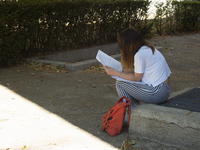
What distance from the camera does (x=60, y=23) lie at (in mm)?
8484

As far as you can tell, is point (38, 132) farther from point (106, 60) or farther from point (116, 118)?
point (106, 60)

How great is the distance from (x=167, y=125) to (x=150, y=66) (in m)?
0.80

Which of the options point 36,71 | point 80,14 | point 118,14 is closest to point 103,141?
point 36,71

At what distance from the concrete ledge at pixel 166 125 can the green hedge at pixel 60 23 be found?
14.8ft

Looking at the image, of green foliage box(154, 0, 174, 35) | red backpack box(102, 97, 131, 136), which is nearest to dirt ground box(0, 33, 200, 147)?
red backpack box(102, 97, 131, 136)

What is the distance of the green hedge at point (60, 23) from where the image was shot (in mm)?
7359

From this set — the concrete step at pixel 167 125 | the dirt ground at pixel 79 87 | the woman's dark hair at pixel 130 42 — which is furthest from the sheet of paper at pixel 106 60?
the dirt ground at pixel 79 87

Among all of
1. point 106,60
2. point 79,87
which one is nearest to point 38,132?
point 106,60

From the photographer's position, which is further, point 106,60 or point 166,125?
point 106,60

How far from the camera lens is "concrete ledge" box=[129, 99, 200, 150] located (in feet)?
11.1

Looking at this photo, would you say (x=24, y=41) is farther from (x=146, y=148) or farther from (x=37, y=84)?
(x=146, y=148)

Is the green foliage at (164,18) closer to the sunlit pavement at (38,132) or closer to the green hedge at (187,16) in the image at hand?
the green hedge at (187,16)

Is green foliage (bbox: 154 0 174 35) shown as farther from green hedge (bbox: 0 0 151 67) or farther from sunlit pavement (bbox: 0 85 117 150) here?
sunlit pavement (bbox: 0 85 117 150)

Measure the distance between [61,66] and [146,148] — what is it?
14.1 feet
